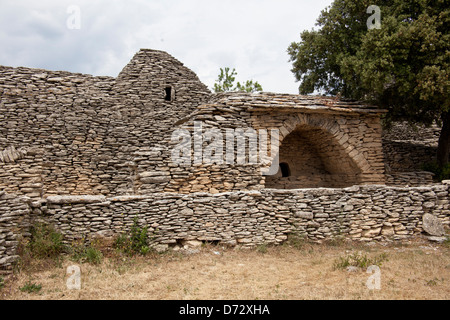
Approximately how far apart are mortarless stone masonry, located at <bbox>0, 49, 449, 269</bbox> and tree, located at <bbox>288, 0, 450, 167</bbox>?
130 centimetres

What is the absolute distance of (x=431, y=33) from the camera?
33.3 feet

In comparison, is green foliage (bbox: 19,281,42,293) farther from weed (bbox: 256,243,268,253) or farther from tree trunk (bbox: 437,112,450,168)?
tree trunk (bbox: 437,112,450,168)

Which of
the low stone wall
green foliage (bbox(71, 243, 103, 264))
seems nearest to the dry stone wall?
the low stone wall

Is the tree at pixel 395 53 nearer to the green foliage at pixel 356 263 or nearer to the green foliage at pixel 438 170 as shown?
the green foliage at pixel 438 170

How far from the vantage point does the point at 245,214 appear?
8062 millimetres

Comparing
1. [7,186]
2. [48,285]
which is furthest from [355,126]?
[7,186]

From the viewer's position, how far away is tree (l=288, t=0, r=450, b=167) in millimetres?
10289

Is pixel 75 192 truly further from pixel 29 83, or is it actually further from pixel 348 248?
pixel 348 248

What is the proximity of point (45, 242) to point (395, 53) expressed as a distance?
447 inches

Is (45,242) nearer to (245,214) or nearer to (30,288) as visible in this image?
(30,288)

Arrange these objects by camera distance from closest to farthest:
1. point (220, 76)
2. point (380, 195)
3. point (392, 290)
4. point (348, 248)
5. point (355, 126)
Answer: point (392, 290) < point (348, 248) < point (380, 195) < point (355, 126) < point (220, 76)

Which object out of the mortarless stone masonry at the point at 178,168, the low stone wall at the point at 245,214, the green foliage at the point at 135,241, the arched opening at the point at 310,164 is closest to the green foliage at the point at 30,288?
the mortarless stone masonry at the point at 178,168

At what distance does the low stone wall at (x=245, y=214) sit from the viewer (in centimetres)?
712

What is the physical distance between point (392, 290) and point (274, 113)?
6.32 m
